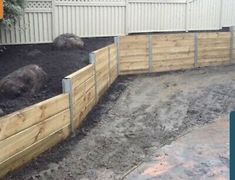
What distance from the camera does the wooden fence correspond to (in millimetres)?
3994

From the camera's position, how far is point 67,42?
28.5 feet

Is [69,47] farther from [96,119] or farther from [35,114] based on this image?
[35,114]

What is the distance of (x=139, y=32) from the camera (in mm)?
10984

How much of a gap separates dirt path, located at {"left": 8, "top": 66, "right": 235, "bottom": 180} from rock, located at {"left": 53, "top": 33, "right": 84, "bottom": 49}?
4.54 feet

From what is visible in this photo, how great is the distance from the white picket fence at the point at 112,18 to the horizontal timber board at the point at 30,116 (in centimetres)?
430

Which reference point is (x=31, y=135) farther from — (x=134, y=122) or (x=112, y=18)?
(x=112, y=18)

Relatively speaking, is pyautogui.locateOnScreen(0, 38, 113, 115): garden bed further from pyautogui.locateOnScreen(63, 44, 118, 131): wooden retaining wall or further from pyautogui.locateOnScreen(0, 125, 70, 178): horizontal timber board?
pyautogui.locateOnScreen(0, 125, 70, 178): horizontal timber board

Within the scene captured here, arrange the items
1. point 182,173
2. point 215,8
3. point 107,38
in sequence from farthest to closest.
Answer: point 215,8, point 107,38, point 182,173

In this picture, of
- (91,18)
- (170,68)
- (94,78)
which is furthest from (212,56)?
(94,78)

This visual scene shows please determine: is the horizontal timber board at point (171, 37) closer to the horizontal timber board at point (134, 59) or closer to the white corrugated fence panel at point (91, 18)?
the horizontal timber board at point (134, 59)

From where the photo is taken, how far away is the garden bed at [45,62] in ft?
18.1

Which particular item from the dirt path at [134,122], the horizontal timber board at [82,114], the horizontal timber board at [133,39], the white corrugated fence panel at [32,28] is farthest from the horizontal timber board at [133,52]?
the horizontal timber board at [82,114]

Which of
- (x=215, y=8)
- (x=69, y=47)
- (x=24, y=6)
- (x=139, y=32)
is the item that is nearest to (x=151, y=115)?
(x=69, y=47)

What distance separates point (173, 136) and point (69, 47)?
13.7ft
